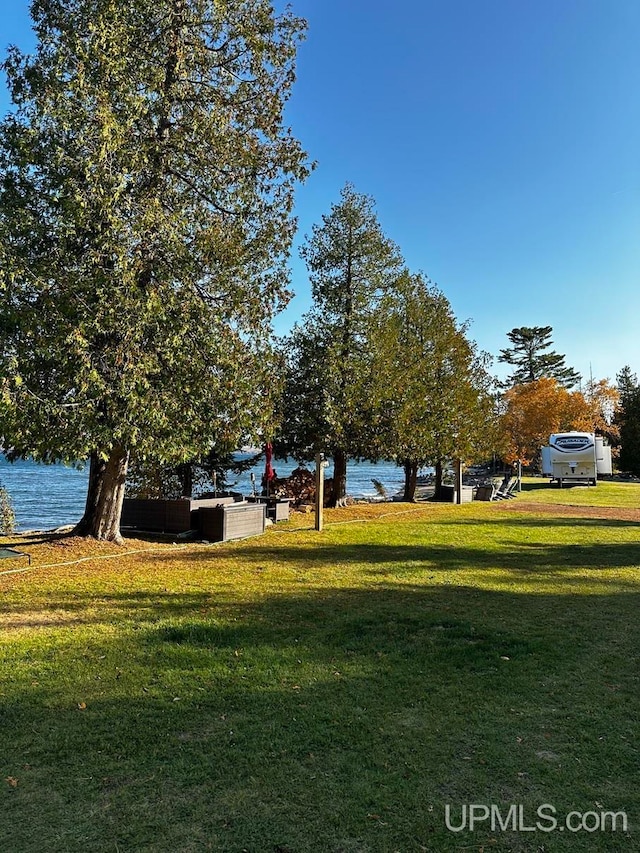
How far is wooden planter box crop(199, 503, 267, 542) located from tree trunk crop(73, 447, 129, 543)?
1.45m

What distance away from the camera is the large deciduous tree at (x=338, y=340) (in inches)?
557

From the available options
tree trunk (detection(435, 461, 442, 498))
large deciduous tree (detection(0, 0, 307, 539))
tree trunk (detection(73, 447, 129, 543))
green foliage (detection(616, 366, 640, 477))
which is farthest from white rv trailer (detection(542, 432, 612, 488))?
tree trunk (detection(73, 447, 129, 543))

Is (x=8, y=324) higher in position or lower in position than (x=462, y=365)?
lower

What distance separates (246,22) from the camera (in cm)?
877

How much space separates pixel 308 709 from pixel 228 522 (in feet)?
21.2

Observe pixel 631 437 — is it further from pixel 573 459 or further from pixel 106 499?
pixel 573 459

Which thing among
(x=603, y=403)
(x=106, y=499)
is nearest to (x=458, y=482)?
(x=106, y=499)

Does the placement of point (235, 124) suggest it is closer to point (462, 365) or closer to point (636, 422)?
point (636, 422)

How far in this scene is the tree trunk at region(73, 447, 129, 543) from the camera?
8734 millimetres

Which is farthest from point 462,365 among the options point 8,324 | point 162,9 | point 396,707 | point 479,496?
point 396,707

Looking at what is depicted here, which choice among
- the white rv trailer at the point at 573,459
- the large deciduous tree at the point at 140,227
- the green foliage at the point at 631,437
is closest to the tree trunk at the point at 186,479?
the large deciduous tree at the point at 140,227

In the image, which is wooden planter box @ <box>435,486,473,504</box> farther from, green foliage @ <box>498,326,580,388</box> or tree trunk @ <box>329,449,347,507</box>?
green foliage @ <box>498,326,580,388</box>

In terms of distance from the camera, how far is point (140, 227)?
24.9 ft

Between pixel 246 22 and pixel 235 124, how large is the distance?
1.45 m
